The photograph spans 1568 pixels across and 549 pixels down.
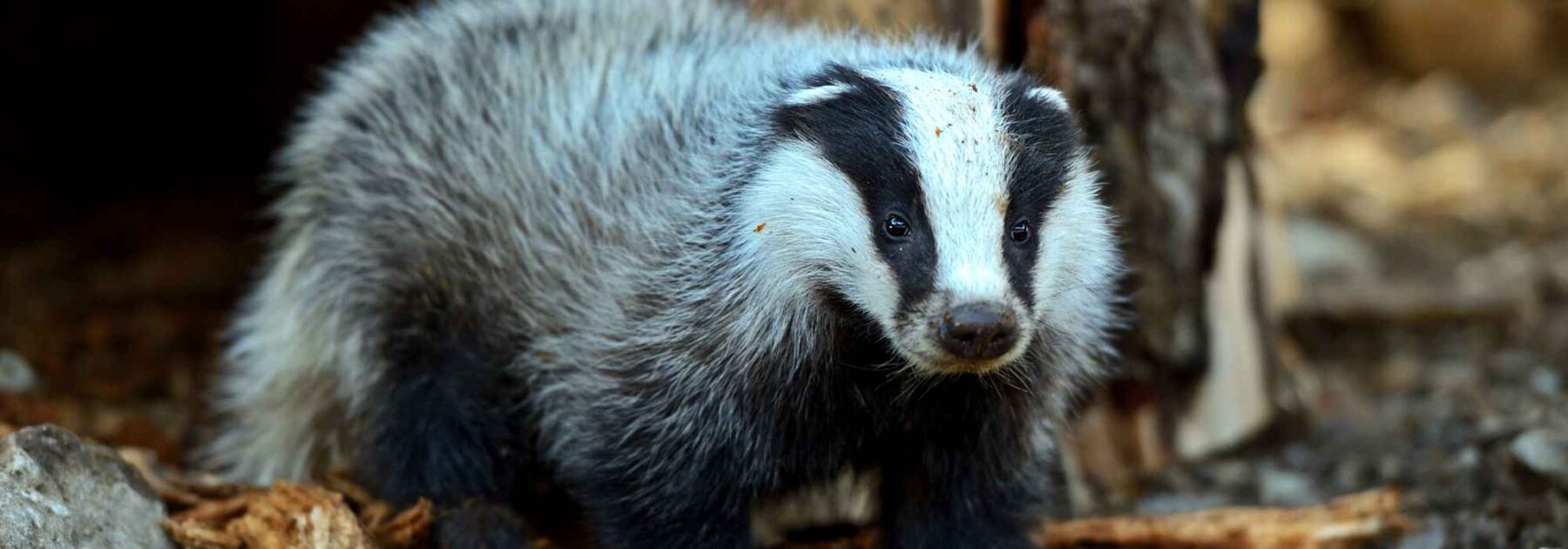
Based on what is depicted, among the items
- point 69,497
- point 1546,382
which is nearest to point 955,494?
point 69,497

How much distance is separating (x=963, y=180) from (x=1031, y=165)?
1.05 feet

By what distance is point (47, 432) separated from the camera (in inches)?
190

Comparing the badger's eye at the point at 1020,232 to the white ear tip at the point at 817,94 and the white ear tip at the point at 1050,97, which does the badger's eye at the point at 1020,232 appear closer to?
the white ear tip at the point at 1050,97

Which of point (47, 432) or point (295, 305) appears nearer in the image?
point (47, 432)

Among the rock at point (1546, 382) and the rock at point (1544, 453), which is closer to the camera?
the rock at point (1544, 453)

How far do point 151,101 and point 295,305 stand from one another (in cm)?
500

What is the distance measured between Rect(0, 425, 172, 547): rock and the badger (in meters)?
0.93

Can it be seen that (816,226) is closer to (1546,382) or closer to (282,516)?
(282,516)

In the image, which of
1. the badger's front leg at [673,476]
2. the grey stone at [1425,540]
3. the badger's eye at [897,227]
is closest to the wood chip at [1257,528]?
the grey stone at [1425,540]

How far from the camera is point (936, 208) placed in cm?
445

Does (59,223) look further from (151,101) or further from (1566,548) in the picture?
(1566,548)

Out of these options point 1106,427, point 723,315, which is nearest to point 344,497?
point 723,315

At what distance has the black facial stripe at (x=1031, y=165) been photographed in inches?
181

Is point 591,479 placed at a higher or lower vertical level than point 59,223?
lower
